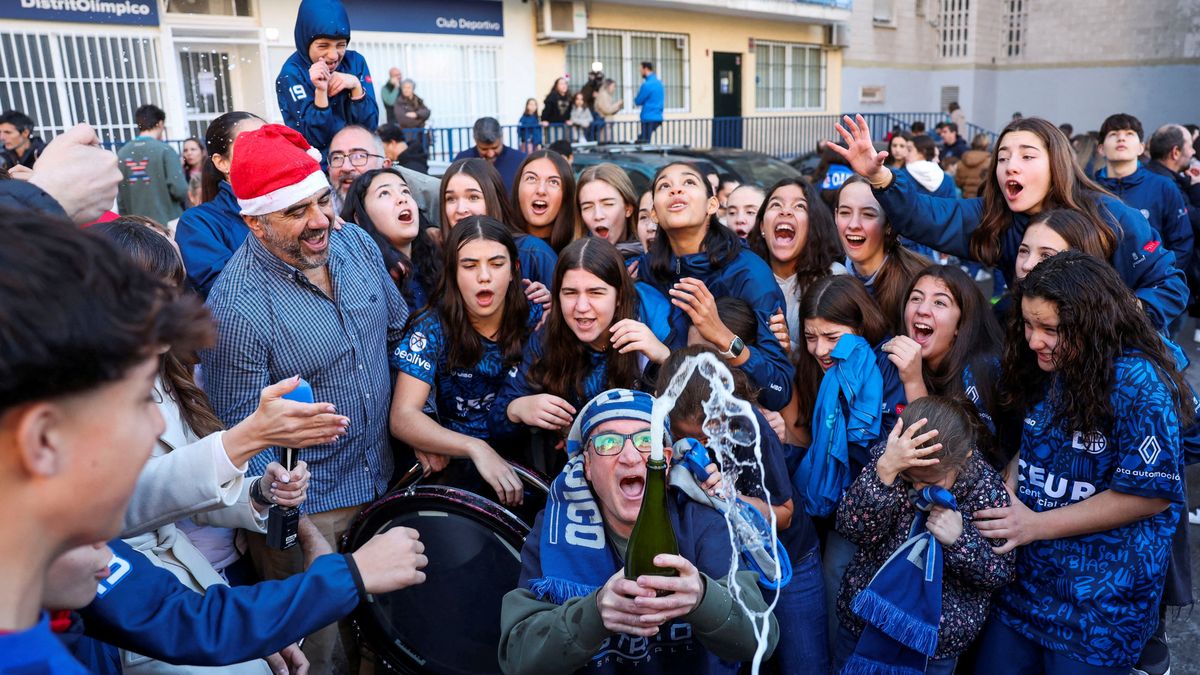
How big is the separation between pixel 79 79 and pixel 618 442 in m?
12.9

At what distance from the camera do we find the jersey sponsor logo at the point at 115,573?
1649 millimetres

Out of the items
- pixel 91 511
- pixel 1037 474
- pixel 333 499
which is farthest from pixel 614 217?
pixel 91 511

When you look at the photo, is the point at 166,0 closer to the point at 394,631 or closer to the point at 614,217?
the point at 614,217

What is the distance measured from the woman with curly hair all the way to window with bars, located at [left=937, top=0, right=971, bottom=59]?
88.9 feet

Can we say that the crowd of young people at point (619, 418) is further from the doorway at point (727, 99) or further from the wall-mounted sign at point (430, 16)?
the doorway at point (727, 99)

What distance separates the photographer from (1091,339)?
243cm

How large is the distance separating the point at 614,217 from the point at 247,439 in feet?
8.59

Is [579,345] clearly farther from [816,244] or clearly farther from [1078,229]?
[1078,229]

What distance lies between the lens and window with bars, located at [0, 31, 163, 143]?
11320 millimetres

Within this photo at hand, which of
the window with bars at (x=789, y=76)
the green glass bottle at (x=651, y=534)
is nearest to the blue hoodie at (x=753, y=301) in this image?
the green glass bottle at (x=651, y=534)

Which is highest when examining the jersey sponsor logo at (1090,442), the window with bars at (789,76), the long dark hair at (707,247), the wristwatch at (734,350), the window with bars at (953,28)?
the window with bars at (953,28)

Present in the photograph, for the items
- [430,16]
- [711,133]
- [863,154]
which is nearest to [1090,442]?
[863,154]

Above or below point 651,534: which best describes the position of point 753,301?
above

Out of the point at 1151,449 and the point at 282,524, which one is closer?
the point at 282,524
